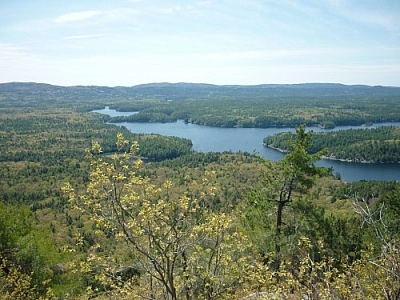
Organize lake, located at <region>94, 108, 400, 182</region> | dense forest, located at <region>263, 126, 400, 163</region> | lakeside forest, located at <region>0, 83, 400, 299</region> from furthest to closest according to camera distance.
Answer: dense forest, located at <region>263, 126, 400, 163</region>
lake, located at <region>94, 108, 400, 182</region>
lakeside forest, located at <region>0, 83, 400, 299</region>

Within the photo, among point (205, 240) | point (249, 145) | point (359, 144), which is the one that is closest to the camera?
point (205, 240)

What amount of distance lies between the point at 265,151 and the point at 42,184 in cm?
6617

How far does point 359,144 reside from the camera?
119m

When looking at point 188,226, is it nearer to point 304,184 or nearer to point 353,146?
point 304,184

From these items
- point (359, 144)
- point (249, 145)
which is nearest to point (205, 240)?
point (359, 144)

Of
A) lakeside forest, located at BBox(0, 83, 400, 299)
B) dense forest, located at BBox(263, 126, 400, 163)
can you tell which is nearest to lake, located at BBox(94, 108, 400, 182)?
dense forest, located at BBox(263, 126, 400, 163)

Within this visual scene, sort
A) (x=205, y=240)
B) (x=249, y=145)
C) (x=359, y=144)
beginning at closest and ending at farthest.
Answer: (x=205, y=240) → (x=359, y=144) → (x=249, y=145)

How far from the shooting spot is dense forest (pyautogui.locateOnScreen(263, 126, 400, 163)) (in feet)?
355

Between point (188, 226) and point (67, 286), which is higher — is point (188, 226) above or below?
above

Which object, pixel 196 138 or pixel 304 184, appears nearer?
pixel 304 184

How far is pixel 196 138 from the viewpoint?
156375 mm

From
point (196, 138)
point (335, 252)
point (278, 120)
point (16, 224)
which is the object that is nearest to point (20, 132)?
point (196, 138)

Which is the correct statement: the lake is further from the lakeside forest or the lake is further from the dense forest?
the lakeside forest

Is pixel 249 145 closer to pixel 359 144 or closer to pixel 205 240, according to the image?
pixel 359 144
